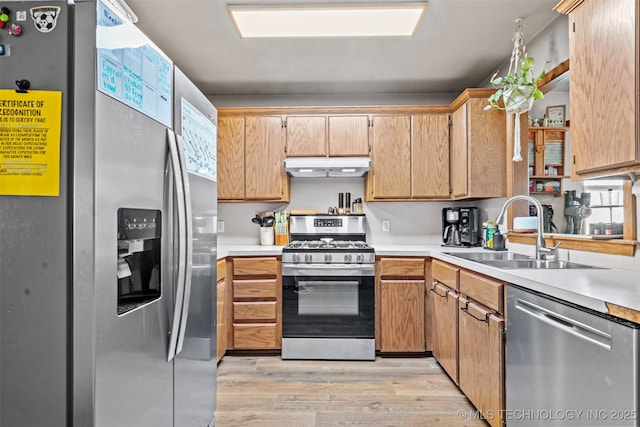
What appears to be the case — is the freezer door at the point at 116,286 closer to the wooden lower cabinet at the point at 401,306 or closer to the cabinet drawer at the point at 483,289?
the cabinet drawer at the point at 483,289

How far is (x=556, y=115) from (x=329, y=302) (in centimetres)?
214

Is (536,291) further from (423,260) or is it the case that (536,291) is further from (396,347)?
(396,347)

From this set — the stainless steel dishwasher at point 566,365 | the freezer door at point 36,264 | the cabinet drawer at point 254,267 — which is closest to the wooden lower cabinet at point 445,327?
the stainless steel dishwasher at point 566,365

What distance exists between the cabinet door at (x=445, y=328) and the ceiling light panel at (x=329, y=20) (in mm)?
1862

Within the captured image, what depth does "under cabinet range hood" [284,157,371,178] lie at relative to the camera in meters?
3.09

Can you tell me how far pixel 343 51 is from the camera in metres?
2.64

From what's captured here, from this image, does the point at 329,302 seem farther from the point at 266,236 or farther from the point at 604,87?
the point at 604,87

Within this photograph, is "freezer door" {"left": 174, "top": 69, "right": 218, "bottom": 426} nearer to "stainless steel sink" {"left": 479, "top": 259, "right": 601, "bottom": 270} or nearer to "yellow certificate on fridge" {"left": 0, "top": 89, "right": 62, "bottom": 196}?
"yellow certificate on fridge" {"left": 0, "top": 89, "right": 62, "bottom": 196}

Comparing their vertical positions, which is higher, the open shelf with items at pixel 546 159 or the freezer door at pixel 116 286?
the open shelf with items at pixel 546 159

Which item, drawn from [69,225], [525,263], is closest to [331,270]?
[525,263]

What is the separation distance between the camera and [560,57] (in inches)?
86.5

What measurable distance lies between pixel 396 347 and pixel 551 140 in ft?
6.35

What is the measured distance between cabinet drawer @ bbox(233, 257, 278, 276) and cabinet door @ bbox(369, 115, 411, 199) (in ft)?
3.94

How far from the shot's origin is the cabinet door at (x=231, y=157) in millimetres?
3201
